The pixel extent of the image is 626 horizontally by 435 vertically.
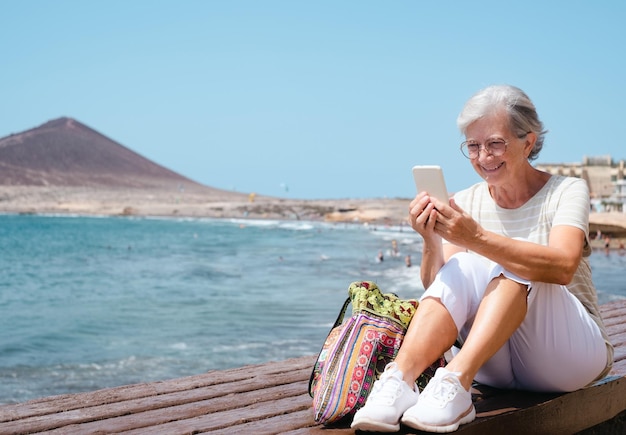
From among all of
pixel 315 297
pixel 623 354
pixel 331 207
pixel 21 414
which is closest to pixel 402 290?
pixel 315 297

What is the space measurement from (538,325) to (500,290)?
0.21 metres

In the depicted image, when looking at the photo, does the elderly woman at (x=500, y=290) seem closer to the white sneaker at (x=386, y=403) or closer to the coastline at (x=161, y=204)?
the white sneaker at (x=386, y=403)

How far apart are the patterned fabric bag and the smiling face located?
518mm

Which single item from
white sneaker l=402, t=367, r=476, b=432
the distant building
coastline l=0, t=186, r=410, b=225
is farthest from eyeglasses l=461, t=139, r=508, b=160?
coastline l=0, t=186, r=410, b=225

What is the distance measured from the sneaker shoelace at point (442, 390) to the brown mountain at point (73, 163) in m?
89.3

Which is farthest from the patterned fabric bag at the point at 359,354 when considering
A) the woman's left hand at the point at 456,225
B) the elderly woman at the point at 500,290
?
the woman's left hand at the point at 456,225

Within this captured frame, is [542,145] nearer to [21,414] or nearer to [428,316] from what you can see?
[428,316]

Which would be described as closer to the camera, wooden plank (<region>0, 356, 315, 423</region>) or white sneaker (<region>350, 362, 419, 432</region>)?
white sneaker (<region>350, 362, 419, 432</region>)

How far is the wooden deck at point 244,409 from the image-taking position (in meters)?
2.35

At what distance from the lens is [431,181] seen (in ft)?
7.45

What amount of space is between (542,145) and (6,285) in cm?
2050

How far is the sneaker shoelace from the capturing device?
206cm

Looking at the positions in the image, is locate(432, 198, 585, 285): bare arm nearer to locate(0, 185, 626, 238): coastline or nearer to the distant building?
the distant building

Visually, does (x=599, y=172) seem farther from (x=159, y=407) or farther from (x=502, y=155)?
(x=159, y=407)
